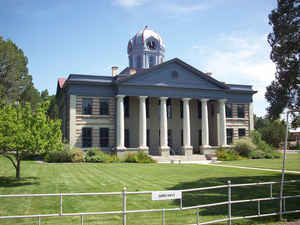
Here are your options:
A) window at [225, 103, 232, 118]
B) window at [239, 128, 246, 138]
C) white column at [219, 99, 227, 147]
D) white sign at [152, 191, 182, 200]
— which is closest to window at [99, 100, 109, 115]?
white column at [219, 99, 227, 147]

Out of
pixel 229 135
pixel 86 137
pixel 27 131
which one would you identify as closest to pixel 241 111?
pixel 229 135

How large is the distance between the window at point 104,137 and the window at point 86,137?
1.39 metres

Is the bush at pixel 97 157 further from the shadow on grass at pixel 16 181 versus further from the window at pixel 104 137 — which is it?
the shadow on grass at pixel 16 181

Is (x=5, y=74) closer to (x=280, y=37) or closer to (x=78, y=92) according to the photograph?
(x=78, y=92)

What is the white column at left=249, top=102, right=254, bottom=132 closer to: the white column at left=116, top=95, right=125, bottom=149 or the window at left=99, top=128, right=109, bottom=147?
the white column at left=116, top=95, right=125, bottom=149

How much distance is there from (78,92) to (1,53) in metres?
14.4

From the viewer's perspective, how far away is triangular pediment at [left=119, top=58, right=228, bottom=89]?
130ft

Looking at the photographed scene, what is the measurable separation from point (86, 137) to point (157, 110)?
10924mm

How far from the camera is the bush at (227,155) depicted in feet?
127

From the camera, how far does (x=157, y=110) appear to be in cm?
4375

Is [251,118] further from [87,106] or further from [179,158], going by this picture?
[87,106]

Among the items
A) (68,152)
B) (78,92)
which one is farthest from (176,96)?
(68,152)

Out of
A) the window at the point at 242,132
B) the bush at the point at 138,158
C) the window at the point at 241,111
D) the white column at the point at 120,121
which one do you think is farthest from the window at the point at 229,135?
the white column at the point at 120,121

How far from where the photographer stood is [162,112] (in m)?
40.1
